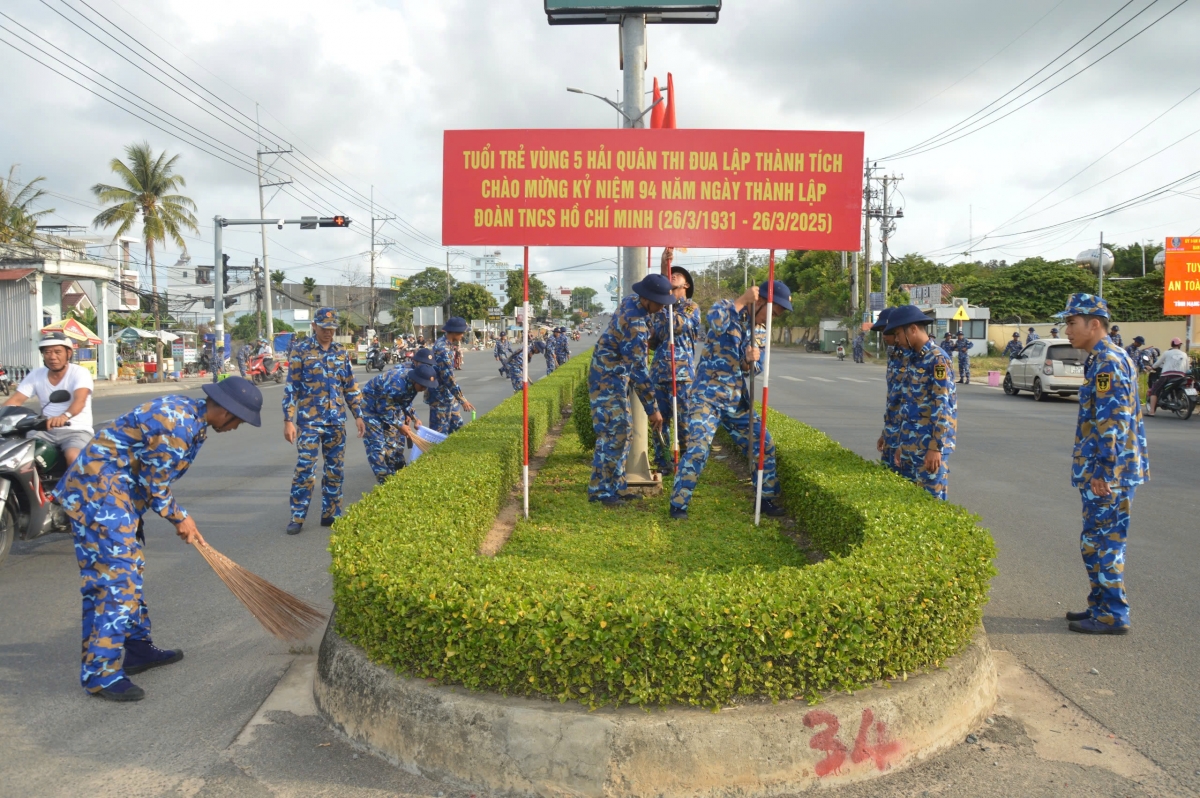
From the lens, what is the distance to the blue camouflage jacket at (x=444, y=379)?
8.69 m

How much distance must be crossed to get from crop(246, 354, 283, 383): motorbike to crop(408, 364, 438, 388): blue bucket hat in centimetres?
2428

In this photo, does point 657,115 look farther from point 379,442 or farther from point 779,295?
point 379,442

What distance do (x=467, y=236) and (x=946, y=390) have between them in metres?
3.35

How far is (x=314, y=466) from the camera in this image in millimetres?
6965

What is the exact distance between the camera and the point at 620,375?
638 cm

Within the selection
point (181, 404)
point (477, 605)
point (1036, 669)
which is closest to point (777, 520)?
point (1036, 669)

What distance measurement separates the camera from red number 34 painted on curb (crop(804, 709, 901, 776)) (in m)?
3.09

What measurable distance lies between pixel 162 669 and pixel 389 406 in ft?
12.4

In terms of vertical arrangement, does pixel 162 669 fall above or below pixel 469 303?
below

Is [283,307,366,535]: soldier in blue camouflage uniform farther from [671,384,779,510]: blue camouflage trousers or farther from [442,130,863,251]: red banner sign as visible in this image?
[671,384,779,510]: blue camouflage trousers

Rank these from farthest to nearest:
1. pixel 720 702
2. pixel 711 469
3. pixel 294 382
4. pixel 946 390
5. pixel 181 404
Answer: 1. pixel 711 469
2. pixel 294 382
3. pixel 946 390
4. pixel 181 404
5. pixel 720 702

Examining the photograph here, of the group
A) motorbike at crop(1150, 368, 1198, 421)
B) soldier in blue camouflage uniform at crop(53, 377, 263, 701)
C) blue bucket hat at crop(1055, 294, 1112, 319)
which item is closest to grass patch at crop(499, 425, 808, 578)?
soldier in blue camouflage uniform at crop(53, 377, 263, 701)

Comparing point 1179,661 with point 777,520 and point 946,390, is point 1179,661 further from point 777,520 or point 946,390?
point 777,520

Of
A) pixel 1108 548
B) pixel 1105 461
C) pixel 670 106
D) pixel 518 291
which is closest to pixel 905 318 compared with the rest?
pixel 1105 461
